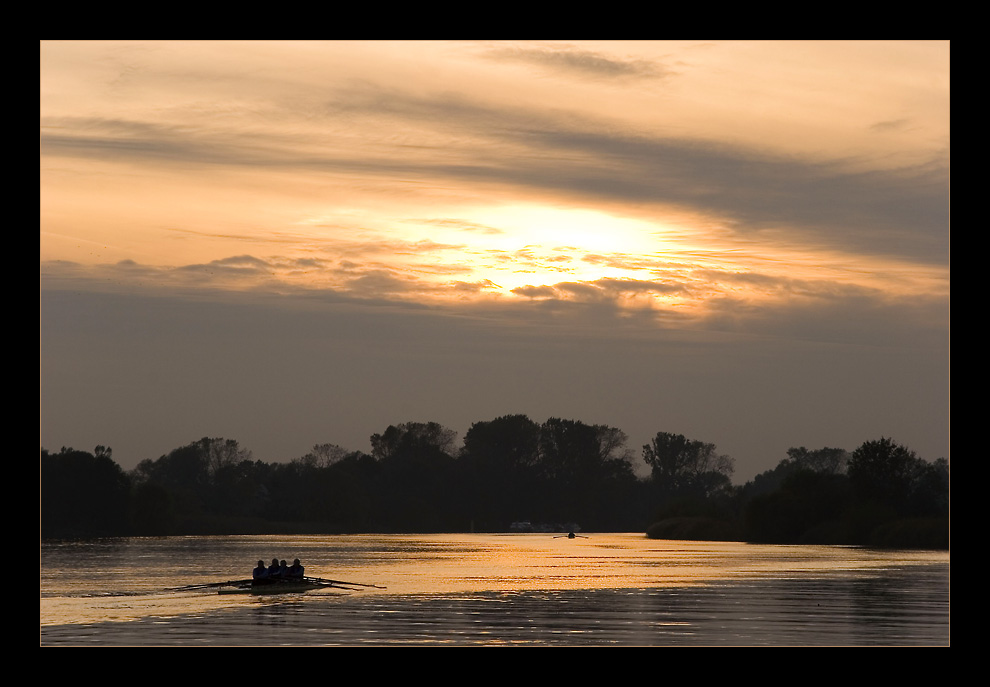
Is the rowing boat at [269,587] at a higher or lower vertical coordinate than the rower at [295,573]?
lower

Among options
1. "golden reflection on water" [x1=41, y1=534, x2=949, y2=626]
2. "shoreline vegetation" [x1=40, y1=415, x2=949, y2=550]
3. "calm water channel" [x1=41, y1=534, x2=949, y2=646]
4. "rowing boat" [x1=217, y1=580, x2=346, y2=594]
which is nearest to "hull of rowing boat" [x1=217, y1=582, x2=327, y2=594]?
"rowing boat" [x1=217, y1=580, x2=346, y2=594]

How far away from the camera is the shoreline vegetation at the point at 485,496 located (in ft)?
321

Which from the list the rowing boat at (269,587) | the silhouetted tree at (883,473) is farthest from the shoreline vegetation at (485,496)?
the rowing boat at (269,587)

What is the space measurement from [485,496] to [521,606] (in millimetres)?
139759

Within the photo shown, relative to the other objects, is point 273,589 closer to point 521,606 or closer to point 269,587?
point 269,587

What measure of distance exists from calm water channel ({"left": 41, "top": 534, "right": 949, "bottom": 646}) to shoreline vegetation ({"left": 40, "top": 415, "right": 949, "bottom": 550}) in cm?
3018

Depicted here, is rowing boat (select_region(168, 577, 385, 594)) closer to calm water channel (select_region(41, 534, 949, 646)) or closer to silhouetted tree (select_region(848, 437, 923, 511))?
calm water channel (select_region(41, 534, 949, 646))

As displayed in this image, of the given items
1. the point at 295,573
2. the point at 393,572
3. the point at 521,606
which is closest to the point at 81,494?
the point at 393,572

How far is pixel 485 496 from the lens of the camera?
179125 millimetres

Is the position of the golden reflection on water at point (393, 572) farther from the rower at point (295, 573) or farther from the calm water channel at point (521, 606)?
the rower at point (295, 573)

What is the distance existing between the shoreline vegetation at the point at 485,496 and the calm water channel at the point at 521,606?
3018cm
